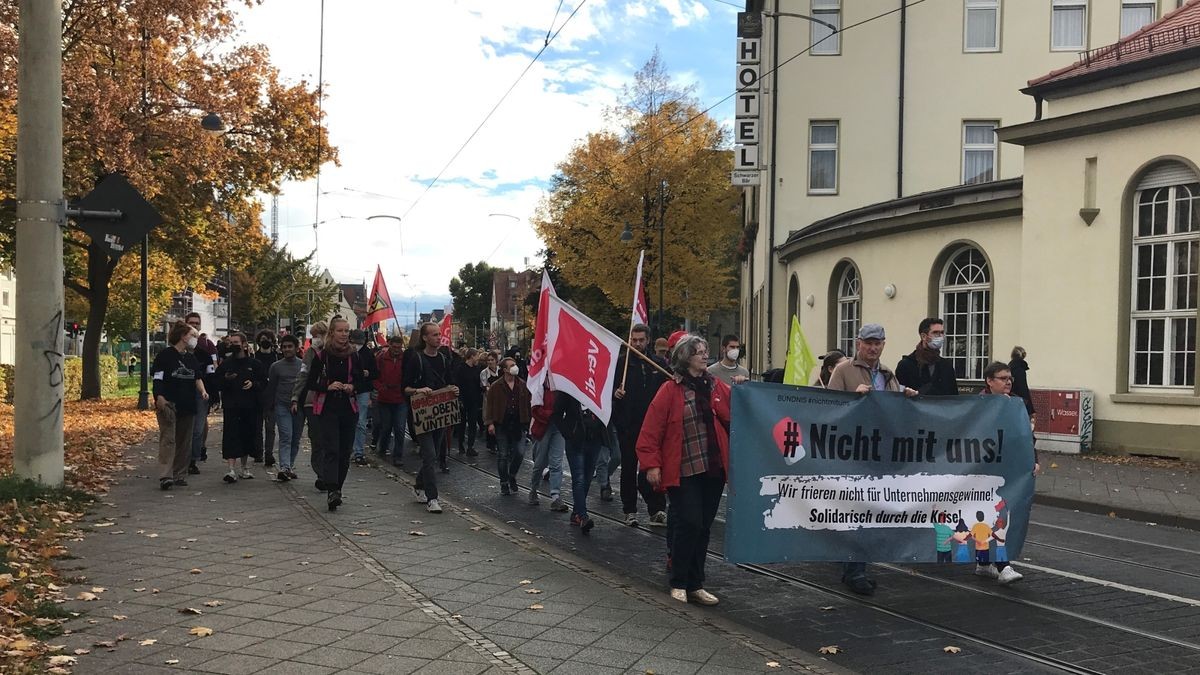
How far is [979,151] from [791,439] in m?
24.4

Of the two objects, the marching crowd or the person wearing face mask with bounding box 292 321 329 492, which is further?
the person wearing face mask with bounding box 292 321 329 492

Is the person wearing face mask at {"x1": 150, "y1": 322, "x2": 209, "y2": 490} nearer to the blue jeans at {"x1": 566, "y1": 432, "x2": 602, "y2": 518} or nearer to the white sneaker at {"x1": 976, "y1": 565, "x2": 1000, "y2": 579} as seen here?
the blue jeans at {"x1": 566, "y1": 432, "x2": 602, "y2": 518}

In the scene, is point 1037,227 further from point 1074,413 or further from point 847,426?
point 847,426

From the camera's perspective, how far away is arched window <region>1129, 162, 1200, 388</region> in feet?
47.3

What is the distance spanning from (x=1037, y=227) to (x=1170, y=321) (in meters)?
→ 2.60

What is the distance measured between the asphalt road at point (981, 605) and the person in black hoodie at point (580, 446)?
0.87ft

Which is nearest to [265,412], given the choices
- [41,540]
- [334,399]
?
[334,399]

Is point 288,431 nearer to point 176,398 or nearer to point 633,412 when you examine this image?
point 176,398

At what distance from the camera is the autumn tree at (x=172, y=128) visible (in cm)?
1912

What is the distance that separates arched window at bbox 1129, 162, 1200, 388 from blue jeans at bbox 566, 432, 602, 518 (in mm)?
10290

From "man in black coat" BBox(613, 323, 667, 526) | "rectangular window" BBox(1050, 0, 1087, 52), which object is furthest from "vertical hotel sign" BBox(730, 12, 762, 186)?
"man in black coat" BBox(613, 323, 667, 526)

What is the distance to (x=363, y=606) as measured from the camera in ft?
18.6

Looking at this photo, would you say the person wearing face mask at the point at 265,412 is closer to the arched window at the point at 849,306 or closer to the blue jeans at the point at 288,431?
the blue jeans at the point at 288,431

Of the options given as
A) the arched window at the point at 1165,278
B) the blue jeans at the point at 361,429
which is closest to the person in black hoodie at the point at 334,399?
the blue jeans at the point at 361,429
